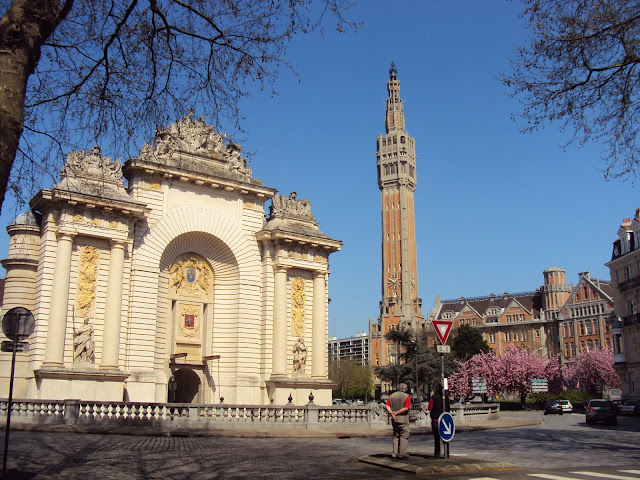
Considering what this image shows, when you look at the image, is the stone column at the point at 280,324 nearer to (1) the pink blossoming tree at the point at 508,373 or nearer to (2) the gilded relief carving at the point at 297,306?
(2) the gilded relief carving at the point at 297,306

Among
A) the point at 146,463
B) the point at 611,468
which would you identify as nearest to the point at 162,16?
the point at 146,463

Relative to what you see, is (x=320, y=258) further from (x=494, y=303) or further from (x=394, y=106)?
(x=394, y=106)

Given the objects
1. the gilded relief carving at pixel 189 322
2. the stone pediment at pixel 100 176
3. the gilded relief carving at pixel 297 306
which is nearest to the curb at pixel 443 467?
the stone pediment at pixel 100 176

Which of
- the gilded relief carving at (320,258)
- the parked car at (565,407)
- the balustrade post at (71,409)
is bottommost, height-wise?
the parked car at (565,407)

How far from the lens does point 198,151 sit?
36.5 metres

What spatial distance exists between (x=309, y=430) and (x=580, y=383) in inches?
2836

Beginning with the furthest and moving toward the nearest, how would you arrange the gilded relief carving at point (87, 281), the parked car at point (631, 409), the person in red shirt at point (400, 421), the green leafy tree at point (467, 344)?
the green leafy tree at point (467, 344) < the parked car at point (631, 409) < the gilded relief carving at point (87, 281) < the person in red shirt at point (400, 421)

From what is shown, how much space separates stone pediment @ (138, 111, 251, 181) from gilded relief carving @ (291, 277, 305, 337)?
23.2ft

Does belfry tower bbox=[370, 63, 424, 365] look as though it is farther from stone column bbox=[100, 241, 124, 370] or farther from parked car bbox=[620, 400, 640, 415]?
stone column bbox=[100, 241, 124, 370]

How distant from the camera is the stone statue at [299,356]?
119 ft

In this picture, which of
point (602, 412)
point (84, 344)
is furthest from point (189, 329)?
point (602, 412)

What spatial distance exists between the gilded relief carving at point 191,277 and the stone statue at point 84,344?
6.50 meters

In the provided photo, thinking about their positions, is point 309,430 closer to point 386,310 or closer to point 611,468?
point 611,468

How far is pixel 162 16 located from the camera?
11.6 meters
